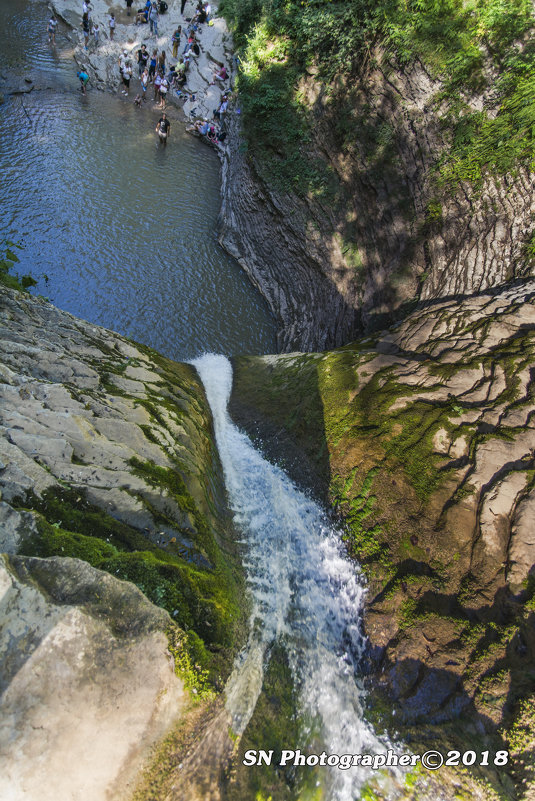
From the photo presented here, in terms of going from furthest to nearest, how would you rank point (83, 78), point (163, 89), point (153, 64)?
point (153, 64) → point (163, 89) → point (83, 78)

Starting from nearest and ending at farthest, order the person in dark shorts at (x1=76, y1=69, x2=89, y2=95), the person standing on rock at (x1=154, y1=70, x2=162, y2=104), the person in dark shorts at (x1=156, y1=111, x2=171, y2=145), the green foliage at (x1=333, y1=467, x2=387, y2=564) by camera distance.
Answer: the green foliage at (x1=333, y1=467, x2=387, y2=564), the person in dark shorts at (x1=156, y1=111, x2=171, y2=145), the person in dark shorts at (x1=76, y1=69, x2=89, y2=95), the person standing on rock at (x1=154, y1=70, x2=162, y2=104)

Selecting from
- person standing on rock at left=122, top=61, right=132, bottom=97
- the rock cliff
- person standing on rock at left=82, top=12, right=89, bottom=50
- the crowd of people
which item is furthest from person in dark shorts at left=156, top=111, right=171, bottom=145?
person standing on rock at left=82, top=12, right=89, bottom=50

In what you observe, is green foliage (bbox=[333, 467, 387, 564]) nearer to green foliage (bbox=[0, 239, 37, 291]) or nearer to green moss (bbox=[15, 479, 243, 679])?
green moss (bbox=[15, 479, 243, 679])

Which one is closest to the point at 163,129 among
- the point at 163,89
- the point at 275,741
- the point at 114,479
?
the point at 163,89

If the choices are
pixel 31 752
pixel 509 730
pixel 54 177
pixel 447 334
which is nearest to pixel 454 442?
pixel 447 334

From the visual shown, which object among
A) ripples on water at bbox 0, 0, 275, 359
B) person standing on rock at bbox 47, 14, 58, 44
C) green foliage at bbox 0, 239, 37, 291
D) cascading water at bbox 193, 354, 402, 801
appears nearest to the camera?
cascading water at bbox 193, 354, 402, 801

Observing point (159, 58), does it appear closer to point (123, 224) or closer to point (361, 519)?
point (123, 224)
